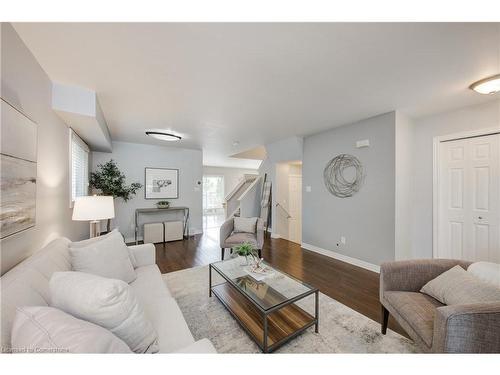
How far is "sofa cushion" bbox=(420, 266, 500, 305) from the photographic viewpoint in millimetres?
1147

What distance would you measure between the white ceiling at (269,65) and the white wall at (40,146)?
0.14 meters

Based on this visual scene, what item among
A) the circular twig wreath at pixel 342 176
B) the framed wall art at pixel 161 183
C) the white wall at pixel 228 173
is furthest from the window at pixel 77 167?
the white wall at pixel 228 173

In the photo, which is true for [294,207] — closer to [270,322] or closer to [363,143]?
[363,143]

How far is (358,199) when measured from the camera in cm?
314

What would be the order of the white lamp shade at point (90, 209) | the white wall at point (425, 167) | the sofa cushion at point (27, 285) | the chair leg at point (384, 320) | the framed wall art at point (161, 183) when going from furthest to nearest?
the framed wall art at point (161, 183), the white wall at point (425, 167), the white lamp shade at point (90, 209), the chair leg at point (384, 320), the sofa cushion at point (27, 285)

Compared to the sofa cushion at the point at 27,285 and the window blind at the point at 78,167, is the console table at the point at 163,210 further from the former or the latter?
the sofa cushion at the point at 27,285

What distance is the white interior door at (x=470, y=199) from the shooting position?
238 cm

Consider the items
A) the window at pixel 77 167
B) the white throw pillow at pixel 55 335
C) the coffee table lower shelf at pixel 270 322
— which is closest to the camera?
the white throw pillow at pixel 55 335

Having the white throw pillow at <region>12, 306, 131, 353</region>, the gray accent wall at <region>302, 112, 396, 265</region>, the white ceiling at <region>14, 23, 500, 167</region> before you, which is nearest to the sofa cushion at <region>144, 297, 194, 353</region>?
the white throw pillow at <region>12, 306, 131, 353</region>

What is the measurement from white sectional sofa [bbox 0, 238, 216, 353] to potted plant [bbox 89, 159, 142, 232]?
2660 mm

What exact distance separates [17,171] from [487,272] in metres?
3.20

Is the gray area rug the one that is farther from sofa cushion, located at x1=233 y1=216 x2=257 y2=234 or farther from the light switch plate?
the light switch plate

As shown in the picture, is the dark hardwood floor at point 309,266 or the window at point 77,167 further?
the window at point 77,167

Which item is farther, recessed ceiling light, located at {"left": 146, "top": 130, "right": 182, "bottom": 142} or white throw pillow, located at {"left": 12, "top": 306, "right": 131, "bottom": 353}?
recessed ceiling light, located at {"left": 146, "top": 130, "right": 182, "bottom": 142}
